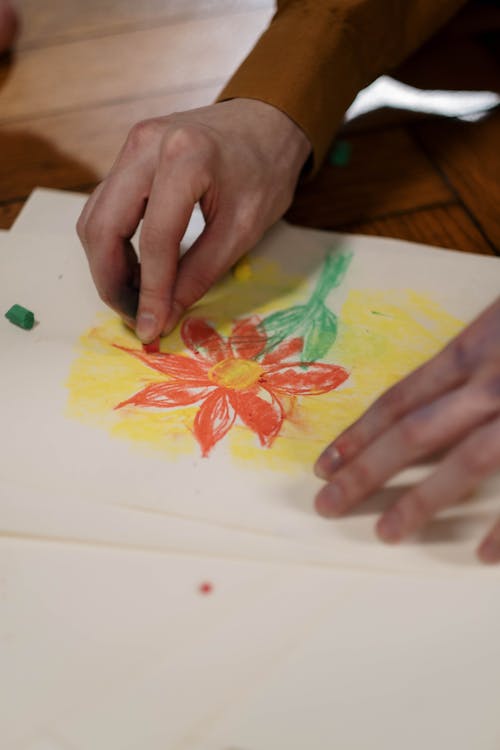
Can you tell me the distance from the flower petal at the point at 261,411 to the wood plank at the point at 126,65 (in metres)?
0.48

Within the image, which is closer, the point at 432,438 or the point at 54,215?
the point at 432,438

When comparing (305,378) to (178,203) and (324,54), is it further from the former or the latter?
(324,54)

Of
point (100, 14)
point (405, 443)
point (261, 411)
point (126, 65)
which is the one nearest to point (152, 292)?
point (261, 411)

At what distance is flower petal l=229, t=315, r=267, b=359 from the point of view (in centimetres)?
63

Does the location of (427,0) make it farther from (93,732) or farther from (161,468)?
(93,732)

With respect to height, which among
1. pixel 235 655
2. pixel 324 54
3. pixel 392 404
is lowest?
pixel 235 655

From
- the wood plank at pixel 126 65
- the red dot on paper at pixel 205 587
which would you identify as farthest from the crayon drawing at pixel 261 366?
the wood plank at pixel 126 65

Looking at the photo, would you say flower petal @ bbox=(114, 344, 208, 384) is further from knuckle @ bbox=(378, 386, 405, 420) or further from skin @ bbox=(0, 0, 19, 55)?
skin @ bbox=(0, 0, 19, 55)

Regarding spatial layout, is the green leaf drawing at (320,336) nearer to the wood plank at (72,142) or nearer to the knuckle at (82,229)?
the knuckle at (82,229)

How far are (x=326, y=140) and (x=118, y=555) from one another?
17.9 inches

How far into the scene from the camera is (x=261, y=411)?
0.58m

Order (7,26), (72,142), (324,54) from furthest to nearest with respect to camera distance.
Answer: (7,26) < (72,142) < (324,54)

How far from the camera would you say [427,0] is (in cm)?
76

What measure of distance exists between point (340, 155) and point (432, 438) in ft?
1.44
